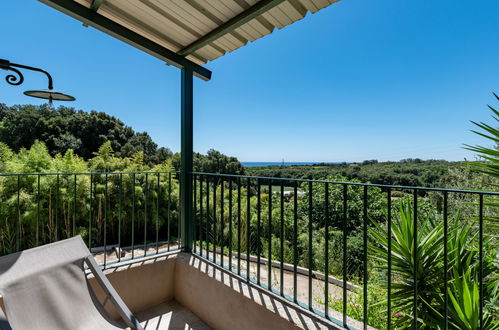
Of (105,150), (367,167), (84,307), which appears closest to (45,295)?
(84,307)

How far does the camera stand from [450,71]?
2327cm

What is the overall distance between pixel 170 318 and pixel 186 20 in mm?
3047

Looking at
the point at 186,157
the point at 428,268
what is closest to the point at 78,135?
the point at 186,157

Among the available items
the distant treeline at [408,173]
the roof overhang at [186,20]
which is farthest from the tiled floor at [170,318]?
the distant treeline at [408,173]

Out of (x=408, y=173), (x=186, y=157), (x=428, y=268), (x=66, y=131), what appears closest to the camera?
(x=428, y=268)

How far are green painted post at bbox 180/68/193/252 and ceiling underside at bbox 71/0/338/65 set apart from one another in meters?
0.42

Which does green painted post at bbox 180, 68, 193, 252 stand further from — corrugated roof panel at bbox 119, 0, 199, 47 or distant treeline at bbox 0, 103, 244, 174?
distant treeline at bbox 0, 103, 244, 174

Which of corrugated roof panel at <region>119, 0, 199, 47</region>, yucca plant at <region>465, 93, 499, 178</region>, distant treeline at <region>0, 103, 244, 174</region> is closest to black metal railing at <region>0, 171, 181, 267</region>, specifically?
corrugated roof panel at <region>119, 0, 199, 47</region>

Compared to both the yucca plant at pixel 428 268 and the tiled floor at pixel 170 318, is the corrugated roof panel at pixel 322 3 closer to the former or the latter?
the yucca plant at pixel 428 268

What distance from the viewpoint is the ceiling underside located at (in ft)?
7.18

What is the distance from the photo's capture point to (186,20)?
97.0 inches

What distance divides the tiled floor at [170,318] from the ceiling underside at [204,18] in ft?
9.58

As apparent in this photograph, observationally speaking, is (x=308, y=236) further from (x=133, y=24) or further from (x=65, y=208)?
(x=65, y=208)

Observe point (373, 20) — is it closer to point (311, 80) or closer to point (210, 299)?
point (311, 80)
